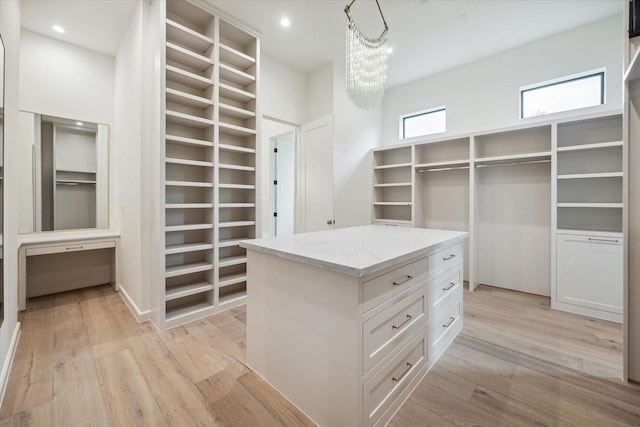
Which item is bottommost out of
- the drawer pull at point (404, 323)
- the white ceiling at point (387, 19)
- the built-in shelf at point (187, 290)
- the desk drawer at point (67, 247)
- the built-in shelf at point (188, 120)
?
Result: the built-in shelf at point (187, 290)

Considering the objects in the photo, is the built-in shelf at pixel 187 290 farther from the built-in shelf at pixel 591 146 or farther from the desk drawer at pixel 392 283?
the built-in shelf at pixel 591 146

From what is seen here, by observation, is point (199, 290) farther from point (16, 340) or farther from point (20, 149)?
point (20, 149)

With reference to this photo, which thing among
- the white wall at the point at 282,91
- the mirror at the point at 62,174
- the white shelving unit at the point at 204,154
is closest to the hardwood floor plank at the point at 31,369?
the white shelving unit at the point at 204,154

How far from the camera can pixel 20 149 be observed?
9.70 feet

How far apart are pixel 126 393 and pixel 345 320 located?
57.6 inches

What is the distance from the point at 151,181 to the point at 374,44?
2.28 metres

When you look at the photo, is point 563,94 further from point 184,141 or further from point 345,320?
point 184,141

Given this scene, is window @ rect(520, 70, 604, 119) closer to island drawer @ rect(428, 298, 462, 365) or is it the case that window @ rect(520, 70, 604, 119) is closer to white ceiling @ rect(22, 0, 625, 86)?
white ceiling @ rect(22, 0, 625, 86)

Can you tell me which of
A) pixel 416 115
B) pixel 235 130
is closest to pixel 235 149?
pixel 235 130

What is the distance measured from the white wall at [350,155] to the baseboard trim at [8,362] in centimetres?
324

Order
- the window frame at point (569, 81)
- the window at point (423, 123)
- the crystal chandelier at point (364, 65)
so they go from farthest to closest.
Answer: the window at point (423, 123), the window frame at point (569, 81), the crystal chandelier at point (364, 65)

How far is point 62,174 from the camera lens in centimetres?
324

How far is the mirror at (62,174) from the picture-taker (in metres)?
3.02

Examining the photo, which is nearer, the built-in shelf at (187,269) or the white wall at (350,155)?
the built-in shelf at (187,269)
